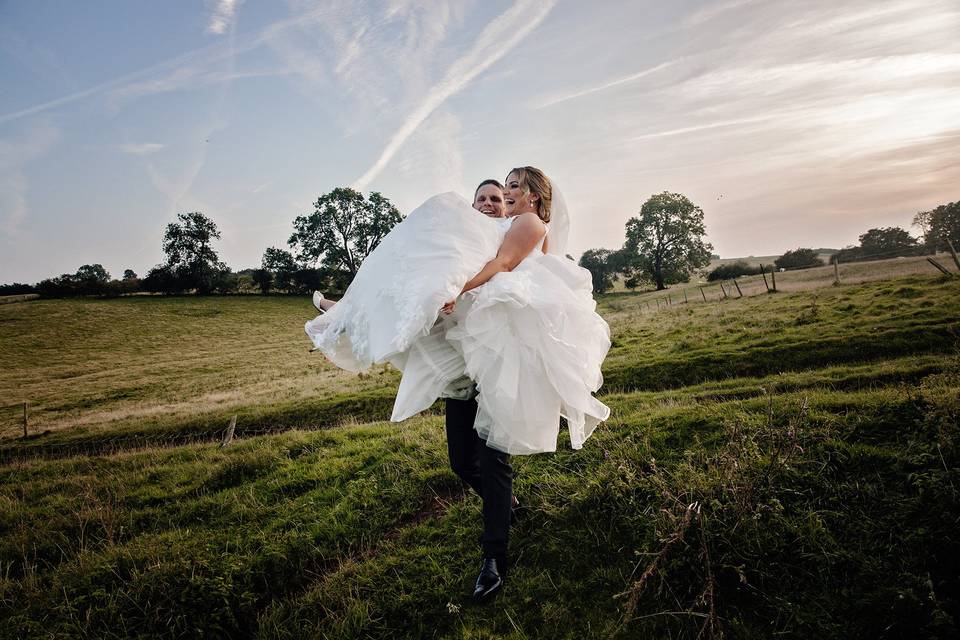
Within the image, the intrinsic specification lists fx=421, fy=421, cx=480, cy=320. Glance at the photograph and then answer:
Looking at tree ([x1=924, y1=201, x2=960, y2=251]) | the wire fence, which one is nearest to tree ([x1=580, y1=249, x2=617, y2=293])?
the wire fence

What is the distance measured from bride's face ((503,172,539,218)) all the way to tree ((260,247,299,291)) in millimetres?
57649

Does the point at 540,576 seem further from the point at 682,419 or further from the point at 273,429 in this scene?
the point at 273,429

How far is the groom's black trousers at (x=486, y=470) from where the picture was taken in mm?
3156

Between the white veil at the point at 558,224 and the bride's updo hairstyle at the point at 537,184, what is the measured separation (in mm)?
348

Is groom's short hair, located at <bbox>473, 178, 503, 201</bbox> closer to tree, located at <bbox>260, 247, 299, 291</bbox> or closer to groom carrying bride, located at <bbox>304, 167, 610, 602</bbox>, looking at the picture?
groom carrying bride, located at <bbox>304, 167, 610, 602</bbox>

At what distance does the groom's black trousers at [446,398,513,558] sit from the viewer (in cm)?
316

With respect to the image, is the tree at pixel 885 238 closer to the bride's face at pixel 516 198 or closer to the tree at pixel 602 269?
the tree at pixel 602 269

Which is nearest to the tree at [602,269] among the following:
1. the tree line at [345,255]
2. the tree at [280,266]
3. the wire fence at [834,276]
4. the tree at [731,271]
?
the tree line at [345,255]

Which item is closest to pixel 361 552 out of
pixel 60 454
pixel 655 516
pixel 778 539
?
pixel 655 516

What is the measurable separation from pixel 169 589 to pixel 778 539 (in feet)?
16.5

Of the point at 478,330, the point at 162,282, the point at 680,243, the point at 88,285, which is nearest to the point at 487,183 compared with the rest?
the point at 478,330

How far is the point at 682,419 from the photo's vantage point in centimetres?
539

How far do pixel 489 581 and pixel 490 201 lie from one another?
3218 mm

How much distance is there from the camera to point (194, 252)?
192ft
